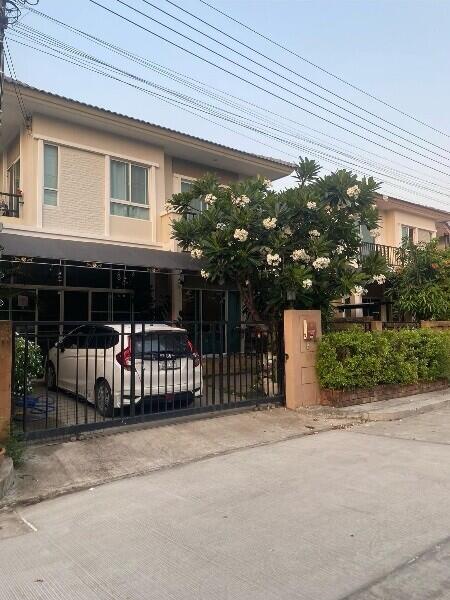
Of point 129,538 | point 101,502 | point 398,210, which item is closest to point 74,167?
point 101,502

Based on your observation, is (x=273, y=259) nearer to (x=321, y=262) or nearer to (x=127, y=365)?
(x=321, y=262)

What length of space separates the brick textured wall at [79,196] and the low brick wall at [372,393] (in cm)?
714

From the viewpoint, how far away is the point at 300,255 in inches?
393

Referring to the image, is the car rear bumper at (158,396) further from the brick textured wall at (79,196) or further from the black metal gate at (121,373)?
the brick textured wall at (79,196)

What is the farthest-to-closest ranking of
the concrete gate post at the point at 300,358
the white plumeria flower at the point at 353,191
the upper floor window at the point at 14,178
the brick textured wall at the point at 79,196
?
the upper floor window at the point at 14,178
the brick textured wall at the point at 79,196
the white plumeria flower at the point at 353,191
the concrete gate post at the point at 300,358

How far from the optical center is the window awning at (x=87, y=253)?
32.6 ft

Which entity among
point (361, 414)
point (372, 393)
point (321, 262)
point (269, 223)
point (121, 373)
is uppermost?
point (269, 223)

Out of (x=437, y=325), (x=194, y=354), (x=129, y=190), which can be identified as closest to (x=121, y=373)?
(x=194, y=354)

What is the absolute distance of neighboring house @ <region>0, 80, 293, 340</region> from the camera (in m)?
12.0

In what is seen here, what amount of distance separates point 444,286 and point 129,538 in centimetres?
1254

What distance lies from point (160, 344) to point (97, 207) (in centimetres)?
655

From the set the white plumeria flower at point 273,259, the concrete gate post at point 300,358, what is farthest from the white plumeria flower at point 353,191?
the concrete gate post at point 300,358

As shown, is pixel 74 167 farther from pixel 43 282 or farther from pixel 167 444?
pixel 167 444

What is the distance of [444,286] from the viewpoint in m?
14.5
